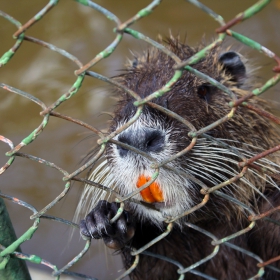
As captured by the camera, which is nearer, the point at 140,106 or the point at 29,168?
the point at 140,106

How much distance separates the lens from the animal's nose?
5.77ft

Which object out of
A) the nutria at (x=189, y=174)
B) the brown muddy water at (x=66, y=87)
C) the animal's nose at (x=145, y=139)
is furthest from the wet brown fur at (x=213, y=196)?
the brown muddy water at (x=66, y=87)

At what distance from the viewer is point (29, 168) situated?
4301 mm

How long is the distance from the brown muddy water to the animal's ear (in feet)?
3.53

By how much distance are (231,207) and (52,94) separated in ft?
9.18

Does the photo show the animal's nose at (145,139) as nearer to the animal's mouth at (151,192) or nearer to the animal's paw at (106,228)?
the animal's mouth at (151,192)

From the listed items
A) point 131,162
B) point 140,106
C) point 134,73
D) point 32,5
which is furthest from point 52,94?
point 140,106

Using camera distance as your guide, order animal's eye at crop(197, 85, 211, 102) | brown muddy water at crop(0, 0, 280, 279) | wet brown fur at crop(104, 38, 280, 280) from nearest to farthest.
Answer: wet brown fur at crop(104, 38, 280, 280) → animal's eye at crop(197, 85, 211, 102) → brown muddy water at crop(0, 0, 280, 279)

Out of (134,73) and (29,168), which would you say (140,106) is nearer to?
(134,73)

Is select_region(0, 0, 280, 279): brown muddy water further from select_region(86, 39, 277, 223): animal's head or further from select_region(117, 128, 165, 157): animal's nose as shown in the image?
select_region(117, 128, 165, 157): animal's nose

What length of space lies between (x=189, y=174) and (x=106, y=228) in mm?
421

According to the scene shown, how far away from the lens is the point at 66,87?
4.73 m

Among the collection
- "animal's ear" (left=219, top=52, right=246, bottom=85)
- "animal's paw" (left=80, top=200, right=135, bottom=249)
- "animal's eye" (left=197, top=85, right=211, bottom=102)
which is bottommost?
"animal's paw" (left=80, top=200, right=135, bottom=249)

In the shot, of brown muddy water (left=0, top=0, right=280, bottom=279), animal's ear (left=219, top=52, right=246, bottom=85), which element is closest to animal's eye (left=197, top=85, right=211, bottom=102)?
animal's ear (left=219, top=52, right=246, bottom=85)
